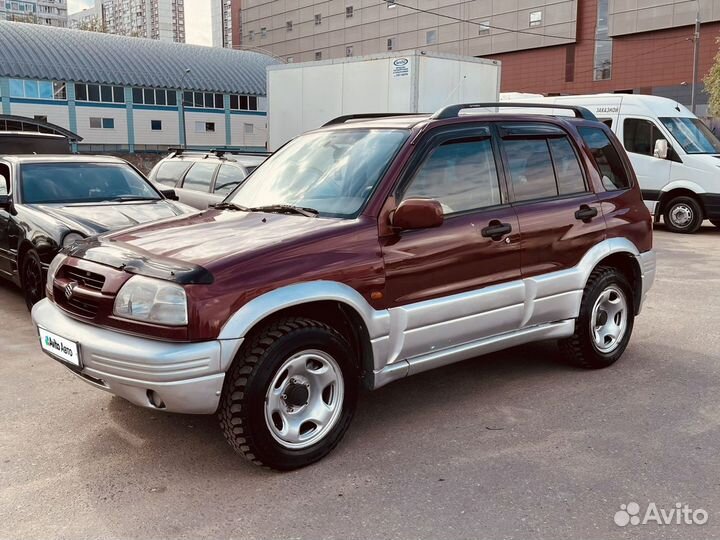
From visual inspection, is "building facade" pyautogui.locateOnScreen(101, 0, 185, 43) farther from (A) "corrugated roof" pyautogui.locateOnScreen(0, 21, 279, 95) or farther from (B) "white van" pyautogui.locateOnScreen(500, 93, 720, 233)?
(B) "white van" pyautogui.locateOnScreen(500, 93, 720, 233)

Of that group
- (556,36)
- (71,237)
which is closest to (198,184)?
(71,237)

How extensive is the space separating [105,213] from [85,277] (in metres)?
3.58

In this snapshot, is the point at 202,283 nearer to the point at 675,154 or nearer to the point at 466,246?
the point at 466,246

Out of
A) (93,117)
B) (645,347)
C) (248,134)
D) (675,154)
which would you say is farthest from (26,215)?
(248,134)

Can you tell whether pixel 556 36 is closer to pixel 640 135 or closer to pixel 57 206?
pixel 640 135

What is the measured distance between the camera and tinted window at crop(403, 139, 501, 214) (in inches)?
170

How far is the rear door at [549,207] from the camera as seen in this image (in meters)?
4.74

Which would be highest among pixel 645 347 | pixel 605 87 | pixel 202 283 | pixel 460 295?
pixel 605 87

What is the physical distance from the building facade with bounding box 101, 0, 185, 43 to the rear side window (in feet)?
586

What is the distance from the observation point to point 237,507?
3.32 metres

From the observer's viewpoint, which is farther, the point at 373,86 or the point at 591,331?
the point at 373,86

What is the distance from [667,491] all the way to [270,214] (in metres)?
2.60

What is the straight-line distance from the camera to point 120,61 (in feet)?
178

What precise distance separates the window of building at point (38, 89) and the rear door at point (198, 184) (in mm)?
44617
